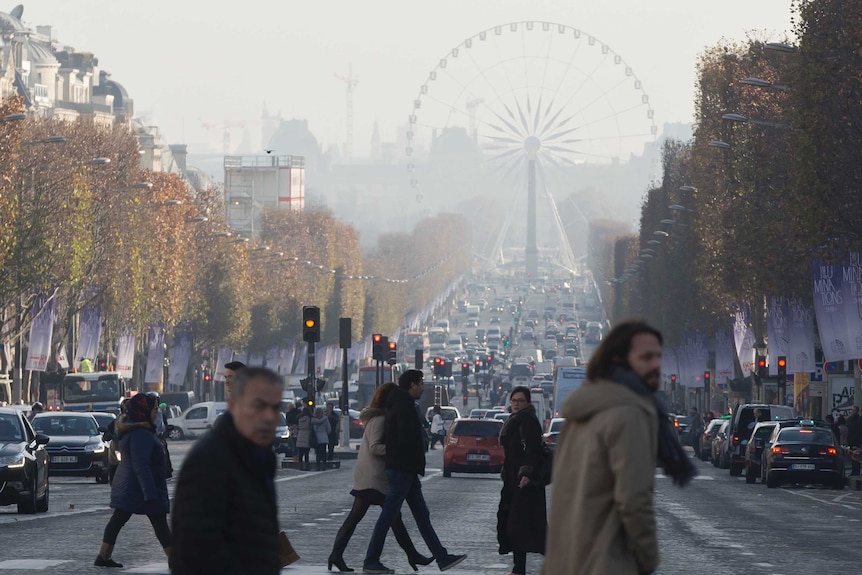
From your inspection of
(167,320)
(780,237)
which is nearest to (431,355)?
(167,320)

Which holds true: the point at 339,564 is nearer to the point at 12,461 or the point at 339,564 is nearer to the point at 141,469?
the point at 141,469

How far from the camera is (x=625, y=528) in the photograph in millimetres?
8250

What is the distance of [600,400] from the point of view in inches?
326

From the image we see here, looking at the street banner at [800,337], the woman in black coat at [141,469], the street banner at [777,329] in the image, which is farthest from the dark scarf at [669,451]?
the street banner at [777,329]

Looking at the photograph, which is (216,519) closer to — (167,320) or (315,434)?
(315,434)

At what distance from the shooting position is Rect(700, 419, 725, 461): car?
62.7 meters

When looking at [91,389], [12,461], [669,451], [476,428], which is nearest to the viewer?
[669,451]

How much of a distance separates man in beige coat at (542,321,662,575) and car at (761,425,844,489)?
34132 millimetres

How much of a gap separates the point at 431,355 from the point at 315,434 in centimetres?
14800

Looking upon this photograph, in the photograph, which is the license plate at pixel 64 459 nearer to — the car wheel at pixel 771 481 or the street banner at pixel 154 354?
the car wheel at pixel 771 481

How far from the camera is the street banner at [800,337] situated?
2223 inches

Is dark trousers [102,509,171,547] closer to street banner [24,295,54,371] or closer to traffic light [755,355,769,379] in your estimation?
street banner [24,295,54,371]

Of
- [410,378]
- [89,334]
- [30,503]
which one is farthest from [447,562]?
[89,334]

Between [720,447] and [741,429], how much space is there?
14.8ft
